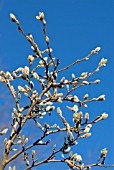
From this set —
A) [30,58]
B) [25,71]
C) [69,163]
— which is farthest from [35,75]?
[69,163]

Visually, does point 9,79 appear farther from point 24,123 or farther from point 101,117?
point 101,117

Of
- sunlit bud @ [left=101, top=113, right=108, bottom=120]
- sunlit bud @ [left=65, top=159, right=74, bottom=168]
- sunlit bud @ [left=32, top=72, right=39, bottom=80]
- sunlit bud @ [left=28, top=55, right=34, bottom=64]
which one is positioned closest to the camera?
sunlit bud @ [left=65, top=159, right=74, bottom=168]

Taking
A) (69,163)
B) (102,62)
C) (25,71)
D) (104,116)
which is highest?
(25,71)

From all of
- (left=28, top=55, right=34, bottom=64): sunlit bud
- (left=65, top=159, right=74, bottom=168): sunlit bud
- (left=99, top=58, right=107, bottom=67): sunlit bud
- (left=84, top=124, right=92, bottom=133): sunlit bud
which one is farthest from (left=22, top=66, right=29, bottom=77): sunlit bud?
(left=65, top=159, right=74, bottom=168): sunlit bud

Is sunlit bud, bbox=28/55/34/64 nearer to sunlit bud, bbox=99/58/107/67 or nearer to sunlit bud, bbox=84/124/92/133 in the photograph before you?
sunlit bud, bbox=99/58/107/67

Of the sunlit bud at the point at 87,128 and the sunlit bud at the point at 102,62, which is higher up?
the sunlit bud at the point at 102,62

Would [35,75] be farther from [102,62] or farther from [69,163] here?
[69,163]

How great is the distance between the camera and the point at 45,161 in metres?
6.46

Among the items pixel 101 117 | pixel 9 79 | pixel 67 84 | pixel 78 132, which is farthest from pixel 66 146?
pixel 9 79

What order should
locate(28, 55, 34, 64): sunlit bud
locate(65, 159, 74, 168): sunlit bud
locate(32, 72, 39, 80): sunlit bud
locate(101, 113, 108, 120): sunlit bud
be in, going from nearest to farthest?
locate(65, 159, 74, 168): sunlit bud
locate(101, 113, 108, 120): sunlit bud
locate(28, 55, 34, 64): sunlit bud
locate(32, 72, 39, 80): sunlit bud

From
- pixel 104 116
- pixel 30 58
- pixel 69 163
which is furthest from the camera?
pixel 30 58

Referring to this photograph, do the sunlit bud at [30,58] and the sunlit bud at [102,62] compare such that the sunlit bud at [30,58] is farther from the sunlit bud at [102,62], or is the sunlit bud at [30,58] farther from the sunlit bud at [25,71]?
the sunlit bud at [102,62]

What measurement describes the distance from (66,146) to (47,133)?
1.58 ft

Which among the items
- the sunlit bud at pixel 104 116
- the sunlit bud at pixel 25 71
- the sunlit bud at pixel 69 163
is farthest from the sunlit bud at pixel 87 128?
the sunlit bud at pixel 25 71
